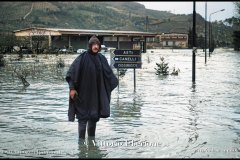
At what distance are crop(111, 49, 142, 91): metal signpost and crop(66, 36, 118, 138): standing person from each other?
23.7 ft

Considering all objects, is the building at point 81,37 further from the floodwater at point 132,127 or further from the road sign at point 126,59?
the floodwater at point 132,127

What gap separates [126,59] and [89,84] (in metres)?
7.57

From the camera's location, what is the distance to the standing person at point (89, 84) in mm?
7203

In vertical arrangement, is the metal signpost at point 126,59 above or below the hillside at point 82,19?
below

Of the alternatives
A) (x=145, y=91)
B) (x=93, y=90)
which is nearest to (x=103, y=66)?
(x=93, y=90)

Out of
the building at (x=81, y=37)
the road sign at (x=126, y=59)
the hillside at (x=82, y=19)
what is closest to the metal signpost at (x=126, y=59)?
the road sign at (x=126, y=59)

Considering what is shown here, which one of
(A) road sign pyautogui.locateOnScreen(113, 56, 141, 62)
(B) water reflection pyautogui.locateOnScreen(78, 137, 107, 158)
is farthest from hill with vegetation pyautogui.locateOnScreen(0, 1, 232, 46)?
(B) water reflection pyautogui.locateOnScreen(78, 137, 107, 158)

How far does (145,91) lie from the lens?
1585cm

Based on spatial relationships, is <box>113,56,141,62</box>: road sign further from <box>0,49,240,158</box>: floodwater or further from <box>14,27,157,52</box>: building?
<box>14,27,157,52</box>: building

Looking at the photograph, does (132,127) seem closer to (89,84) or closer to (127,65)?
(89,84)

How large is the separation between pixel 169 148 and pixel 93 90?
1.54 meters

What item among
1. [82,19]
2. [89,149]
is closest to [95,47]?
[89,149]

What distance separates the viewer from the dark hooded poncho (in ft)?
23.6

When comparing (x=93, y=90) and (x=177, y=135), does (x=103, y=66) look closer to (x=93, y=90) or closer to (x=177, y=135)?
(x=93, y=90)
